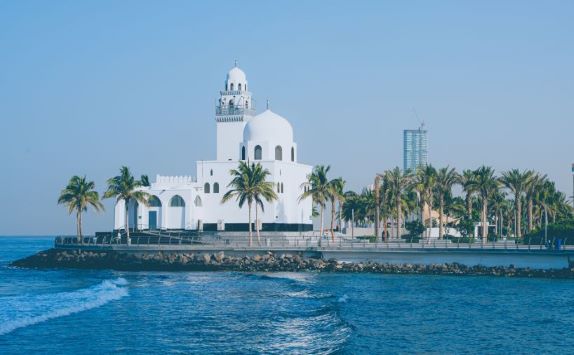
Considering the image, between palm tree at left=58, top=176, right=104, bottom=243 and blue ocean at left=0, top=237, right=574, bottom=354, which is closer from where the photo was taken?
blue ocean at left=0, top=237, right=574, bottom=354

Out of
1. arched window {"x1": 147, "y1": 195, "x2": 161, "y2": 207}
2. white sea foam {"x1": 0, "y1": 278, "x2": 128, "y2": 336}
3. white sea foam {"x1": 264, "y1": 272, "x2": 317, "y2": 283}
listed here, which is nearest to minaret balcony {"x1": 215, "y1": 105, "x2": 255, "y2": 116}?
arched window {"x1": 147, "y1": 195, "x2": 161, "y2": 207}

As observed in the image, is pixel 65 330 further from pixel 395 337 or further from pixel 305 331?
pixel 395 337

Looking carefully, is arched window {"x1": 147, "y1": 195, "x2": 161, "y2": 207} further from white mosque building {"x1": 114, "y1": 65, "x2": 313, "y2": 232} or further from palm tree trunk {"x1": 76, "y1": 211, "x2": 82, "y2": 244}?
palm tree trunk {"x1": 76, "y1": 211, "x2": 82, "y2": 244}

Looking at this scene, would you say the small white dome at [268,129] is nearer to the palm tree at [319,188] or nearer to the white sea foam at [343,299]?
the palm tree at [319,188]

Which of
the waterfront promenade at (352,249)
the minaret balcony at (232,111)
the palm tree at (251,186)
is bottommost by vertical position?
the waterfront promenade at (352,249)

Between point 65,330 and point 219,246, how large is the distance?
36.8 m

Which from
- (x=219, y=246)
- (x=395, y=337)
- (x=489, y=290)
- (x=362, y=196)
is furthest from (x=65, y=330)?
(x=362, y=196)

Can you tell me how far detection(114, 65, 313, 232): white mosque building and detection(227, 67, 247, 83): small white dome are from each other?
8.47 metres

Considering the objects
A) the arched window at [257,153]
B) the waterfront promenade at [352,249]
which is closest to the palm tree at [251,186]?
the waterfront promenade at [352,249]

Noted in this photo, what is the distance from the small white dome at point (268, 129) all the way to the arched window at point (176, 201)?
9809 millimetres

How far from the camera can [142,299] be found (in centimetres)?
4703

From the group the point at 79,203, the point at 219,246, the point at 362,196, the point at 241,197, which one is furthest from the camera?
the point at 362,196

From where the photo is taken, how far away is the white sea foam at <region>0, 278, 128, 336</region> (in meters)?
38.9

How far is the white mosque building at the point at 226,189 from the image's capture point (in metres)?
83.9
